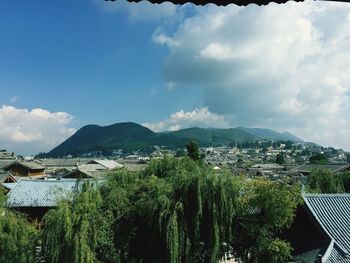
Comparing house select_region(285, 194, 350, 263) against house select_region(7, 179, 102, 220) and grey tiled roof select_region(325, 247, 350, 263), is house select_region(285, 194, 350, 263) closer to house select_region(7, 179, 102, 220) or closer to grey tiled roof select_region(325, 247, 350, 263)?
grey tiled roof select_region(325, 247, 350, 263)

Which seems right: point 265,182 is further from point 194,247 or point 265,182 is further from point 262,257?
point 194,247

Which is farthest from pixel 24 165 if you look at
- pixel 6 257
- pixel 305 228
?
pixel 305 228

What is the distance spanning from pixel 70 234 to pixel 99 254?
1.64m

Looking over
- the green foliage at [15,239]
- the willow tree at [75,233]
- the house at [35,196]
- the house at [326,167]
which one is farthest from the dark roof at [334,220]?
the house at [326,167]

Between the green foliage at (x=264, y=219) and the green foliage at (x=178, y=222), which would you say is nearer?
the green foliage at (x=178, y=222)

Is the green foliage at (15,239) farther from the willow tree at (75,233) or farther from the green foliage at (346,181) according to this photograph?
the green foliage at (346,181)

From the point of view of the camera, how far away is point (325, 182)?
39781 millimetres

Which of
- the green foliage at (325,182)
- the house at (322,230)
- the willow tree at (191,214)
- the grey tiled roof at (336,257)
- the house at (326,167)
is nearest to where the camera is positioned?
the grey tiled roof at (336,257)

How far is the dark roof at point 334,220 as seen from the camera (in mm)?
13352

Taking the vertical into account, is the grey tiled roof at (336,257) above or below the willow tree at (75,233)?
below

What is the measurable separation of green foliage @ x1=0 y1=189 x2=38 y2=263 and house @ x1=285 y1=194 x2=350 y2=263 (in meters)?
10.1

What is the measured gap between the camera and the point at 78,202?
16.2 metres

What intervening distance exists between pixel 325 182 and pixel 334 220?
26.4 metres

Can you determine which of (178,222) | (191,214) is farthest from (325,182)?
(178,222)
